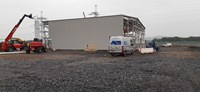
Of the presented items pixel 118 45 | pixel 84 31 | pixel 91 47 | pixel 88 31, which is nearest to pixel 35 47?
pixel 91 47

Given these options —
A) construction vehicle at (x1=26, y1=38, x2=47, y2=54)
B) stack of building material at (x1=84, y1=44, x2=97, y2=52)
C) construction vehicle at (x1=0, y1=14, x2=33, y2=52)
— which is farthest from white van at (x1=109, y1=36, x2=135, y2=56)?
construction vehicle at (x1=0, y1=14, x2=33, y2=52)

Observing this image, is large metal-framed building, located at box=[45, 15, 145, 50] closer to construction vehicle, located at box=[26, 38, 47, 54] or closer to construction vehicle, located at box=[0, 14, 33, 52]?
construction vehicle, located at box=[0, 14, 33, 52]

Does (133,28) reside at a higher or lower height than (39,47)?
higher

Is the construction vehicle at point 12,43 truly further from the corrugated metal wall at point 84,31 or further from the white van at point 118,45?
the white van at point 118,45

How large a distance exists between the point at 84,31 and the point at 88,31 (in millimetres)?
802


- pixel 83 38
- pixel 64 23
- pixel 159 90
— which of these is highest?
pixel 64 23

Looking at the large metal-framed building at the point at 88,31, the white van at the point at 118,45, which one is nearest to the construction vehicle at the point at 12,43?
the large metal-framed building at the point at 88,31

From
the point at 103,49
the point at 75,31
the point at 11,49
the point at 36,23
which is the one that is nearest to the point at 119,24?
the point at 103,49

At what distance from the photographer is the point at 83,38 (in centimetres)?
4184

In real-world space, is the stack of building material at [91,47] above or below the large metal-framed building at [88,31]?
below

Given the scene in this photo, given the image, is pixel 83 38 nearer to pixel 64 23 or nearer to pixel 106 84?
pixel 64 23

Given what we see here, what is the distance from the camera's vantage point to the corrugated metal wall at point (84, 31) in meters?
38.8

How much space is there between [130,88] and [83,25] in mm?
33921

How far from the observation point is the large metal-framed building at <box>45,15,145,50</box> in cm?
3866
